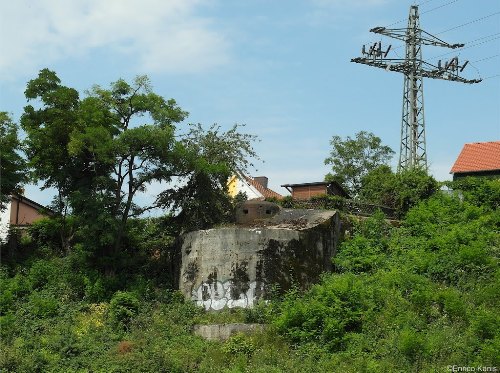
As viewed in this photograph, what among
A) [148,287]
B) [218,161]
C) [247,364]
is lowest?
[247,364]

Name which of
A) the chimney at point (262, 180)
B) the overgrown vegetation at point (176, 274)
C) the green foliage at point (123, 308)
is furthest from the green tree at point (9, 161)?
the chimney at point (262, 180)

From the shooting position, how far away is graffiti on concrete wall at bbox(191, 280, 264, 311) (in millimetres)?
26453

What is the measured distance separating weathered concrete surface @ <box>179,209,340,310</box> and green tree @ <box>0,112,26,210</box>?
7913 millimetres

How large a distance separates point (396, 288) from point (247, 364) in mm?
5179

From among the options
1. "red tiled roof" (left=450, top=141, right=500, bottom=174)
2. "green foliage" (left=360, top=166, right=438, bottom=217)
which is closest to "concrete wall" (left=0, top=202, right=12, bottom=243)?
"green foliage" (left=360, top=166, right=438, bottom=217)

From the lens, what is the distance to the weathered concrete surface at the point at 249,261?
87.3 ft

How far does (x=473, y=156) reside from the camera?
134ft

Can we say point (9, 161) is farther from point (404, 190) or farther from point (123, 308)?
point (404, 190)

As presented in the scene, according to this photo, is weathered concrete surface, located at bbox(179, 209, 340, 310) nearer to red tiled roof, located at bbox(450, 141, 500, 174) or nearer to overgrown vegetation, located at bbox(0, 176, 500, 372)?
overgrown vegetation, located at bbox(0, 176, 500, 372)

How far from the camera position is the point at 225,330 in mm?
24609

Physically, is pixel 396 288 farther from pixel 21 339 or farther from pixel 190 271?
pixel 21 339

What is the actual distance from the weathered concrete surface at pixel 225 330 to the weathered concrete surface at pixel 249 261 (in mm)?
1784

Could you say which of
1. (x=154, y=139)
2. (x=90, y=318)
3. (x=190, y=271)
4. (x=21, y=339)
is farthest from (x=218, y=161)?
(x=21, y=339)

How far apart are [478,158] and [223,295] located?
1919 centimetres
